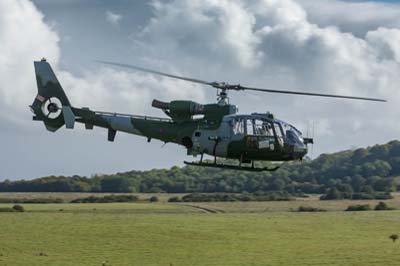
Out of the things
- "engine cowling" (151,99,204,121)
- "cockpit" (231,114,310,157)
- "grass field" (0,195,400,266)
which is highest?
"engine cowling" (151,99,204,121)

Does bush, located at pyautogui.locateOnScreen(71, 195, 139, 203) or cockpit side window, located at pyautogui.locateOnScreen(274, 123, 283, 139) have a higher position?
cockpit side window, located at pyautogui.locateOnScreen(274, 123, 283, 139)

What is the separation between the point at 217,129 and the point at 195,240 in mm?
46226

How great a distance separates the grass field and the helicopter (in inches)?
993

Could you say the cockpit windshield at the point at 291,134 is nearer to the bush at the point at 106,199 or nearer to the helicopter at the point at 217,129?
the helicopter at the point at 217,129

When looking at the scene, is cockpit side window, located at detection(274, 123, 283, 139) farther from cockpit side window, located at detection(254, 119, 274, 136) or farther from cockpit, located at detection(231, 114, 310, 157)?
cockpit side window, located at detection(254, 119, 274, 136)

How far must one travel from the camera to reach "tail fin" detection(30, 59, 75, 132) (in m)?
34.8

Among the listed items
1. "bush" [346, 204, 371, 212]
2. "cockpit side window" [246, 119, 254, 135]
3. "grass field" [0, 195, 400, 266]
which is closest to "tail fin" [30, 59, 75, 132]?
"cockpit side window" [246, 119, 254, 135]

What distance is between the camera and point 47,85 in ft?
119

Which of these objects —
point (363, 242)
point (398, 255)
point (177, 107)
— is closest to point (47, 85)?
point (177, 107)

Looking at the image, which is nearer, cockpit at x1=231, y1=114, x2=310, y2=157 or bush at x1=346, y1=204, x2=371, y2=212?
cockpit at x1=231, y1=114, x2=310, y2=157

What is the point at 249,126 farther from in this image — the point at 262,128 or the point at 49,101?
the point at 49,101

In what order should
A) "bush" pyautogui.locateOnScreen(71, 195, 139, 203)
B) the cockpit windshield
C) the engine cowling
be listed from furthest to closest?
"bush" pyautogui.locateOnScreen(71, 195, 139, 203)
the engine cowling
the cockpit windshield

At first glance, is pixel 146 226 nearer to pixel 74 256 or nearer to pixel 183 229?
pixel 183 229

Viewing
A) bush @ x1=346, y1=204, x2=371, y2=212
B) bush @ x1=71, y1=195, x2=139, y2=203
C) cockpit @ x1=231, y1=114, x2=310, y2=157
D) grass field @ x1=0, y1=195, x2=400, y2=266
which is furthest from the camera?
bush @ x1=71, y1=195, x2=139, y2=203
